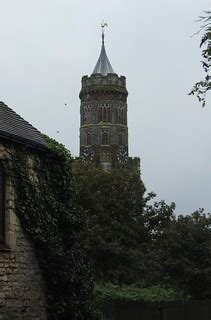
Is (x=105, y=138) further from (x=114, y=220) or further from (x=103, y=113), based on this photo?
Answer: (x=114, y=220)

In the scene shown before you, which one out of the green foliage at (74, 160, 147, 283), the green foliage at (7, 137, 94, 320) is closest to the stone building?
the green foliage at (7, 137, 94, 320)

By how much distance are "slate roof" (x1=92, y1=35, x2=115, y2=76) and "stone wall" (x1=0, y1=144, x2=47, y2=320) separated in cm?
8234

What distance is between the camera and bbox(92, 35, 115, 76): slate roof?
97250 mm

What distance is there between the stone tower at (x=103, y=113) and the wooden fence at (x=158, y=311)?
68.6 meters

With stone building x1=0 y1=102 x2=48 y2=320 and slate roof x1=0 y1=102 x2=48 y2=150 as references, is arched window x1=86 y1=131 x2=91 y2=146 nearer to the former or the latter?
slate roof x1=0 y1=102 x2=48 y2=150

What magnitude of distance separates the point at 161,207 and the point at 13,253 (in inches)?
1082

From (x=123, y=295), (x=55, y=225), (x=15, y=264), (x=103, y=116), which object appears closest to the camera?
(x=15, y=264)

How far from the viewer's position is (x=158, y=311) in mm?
21469

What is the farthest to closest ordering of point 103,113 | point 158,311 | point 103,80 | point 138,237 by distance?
1. point 103,113
2. point 103,80
3. point 138,237
4. point 158,311

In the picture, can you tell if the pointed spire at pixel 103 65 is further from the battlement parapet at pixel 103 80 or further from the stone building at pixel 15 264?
the stone building at pixel 15 264

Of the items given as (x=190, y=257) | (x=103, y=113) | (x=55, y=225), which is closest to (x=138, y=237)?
(x=190, y=257)

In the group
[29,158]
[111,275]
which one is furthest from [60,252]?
[111,275]

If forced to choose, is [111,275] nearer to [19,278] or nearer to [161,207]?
[161,207]

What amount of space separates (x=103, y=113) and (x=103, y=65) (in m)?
7.71
